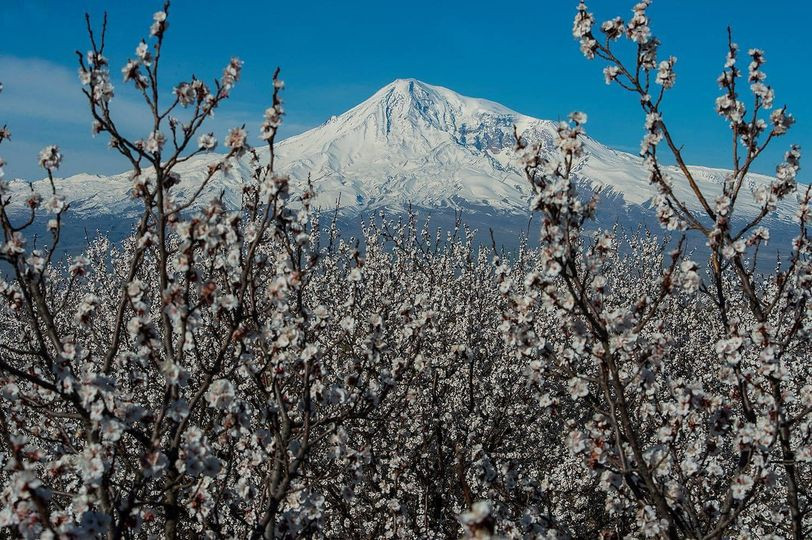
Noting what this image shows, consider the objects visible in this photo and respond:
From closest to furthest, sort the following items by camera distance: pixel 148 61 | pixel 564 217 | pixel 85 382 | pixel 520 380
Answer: pixel 85 382, pixel 564 217, pixel 148 61, pixel 520 380

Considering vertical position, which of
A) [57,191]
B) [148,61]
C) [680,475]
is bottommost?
[680,475]

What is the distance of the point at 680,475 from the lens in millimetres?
4562

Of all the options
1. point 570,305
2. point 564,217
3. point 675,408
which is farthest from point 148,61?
point 675,408

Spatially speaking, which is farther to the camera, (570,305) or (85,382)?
(570,305)

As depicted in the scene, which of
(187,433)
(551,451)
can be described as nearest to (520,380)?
(551,451)

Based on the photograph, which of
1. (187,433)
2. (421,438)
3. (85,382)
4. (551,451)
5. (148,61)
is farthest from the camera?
(551,451)

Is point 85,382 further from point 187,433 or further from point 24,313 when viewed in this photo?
point 24,313

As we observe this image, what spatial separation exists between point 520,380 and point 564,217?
310 inches

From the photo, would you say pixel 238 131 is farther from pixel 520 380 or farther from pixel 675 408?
pixel 520 380

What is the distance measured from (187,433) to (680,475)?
142 inches

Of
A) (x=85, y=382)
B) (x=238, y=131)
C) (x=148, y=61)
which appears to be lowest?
(x=85, y=382)

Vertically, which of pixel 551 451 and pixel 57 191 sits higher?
pixel 57 191

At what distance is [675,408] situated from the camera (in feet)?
14.7

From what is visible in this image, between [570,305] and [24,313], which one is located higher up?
[570,305]
